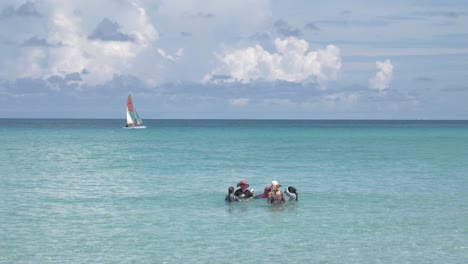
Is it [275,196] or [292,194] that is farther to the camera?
[292,194]

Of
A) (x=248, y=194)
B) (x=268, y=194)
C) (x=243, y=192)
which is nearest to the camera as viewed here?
(x=268, y=194)

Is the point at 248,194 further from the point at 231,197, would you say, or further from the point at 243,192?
the point at 231,197

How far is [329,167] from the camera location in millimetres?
73188

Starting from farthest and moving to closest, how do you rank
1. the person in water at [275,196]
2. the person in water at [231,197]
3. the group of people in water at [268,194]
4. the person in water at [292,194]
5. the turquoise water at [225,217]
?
the person in water at [292,194] < the person in water at [231,197] < the group of people in water at [268,194] < the person in water at [275,196] < the turquoise water at [225,217]

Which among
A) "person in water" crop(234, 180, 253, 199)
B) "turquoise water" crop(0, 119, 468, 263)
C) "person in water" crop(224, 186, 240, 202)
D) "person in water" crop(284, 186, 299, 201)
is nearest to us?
"turquoise water" crop(0, 119, 468, 263)

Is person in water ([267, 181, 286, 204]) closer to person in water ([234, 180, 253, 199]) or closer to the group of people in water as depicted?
the group of people in water

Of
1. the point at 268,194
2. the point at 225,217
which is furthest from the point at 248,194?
the point at 225,217

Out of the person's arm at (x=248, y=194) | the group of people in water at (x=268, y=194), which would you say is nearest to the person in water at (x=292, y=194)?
the group of people in water at (x=268, y=194)

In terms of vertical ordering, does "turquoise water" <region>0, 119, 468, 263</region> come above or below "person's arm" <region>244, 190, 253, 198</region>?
below

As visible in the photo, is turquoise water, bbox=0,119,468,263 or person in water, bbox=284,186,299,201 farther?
person in water, bbox=284,186,299,201

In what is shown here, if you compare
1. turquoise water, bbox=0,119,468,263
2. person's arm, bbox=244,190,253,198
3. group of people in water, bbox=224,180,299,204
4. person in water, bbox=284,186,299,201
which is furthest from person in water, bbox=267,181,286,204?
person's arm, bbox=244,190,253,198

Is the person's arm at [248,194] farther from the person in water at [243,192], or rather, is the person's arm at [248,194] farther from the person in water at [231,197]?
the person in water at [231,197]

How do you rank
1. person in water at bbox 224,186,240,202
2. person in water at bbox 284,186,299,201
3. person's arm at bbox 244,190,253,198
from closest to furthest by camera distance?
person in water at bbox 224,186,240,202, person's arm at bbox 244,190,253,198, person in water at bbox 284,186,299,201

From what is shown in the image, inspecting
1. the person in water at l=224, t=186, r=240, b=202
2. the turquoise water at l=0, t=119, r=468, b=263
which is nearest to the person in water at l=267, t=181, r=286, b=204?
the turquoise water at l=0, t=119, r=468, b=263
